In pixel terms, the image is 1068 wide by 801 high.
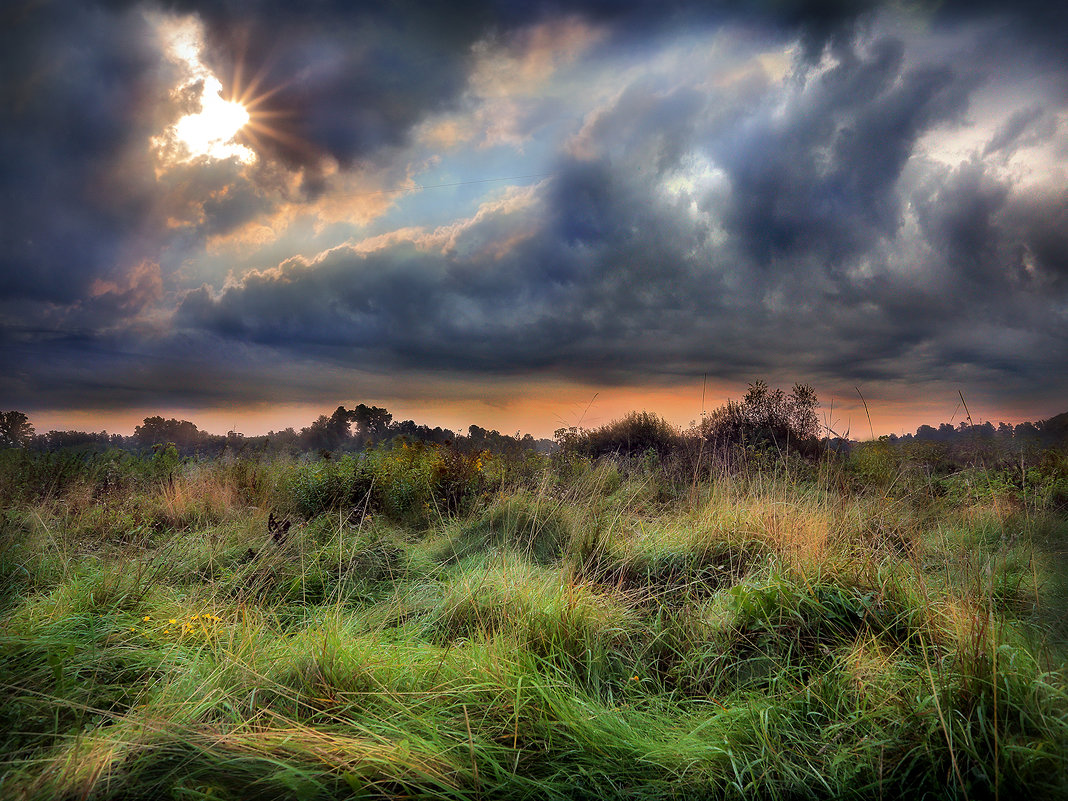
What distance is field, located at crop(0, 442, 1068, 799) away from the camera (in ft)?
6.28

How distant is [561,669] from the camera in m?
2.78

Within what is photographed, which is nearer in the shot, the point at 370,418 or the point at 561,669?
the point at 561,669

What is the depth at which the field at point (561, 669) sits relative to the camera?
192 centimetres

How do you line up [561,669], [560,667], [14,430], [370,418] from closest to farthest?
[561,669]
[560,667]
[14,430]
[370,418]

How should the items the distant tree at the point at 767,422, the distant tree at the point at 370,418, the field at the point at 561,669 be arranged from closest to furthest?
the field at the point at 561,669, the distant tree at the point at 767,422, the distant tree at the point at 370,418

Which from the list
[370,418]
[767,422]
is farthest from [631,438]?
[370,418]

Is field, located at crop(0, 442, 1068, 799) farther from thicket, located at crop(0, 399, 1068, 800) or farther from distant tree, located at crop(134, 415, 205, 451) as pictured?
distant tree, located at crop(134, 415, 205, 451)

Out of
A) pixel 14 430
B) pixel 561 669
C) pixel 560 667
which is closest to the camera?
pixel 561 669

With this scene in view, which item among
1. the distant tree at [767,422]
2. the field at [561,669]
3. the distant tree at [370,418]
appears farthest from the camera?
the distant tree at [370,418]

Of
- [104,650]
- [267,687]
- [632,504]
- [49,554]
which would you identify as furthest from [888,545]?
[49,554]

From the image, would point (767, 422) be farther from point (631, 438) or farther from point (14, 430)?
point (14, 430)

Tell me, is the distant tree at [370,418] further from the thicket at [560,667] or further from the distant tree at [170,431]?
the thicket at [560,667]

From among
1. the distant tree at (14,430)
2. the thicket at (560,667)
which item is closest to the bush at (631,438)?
the thicket at (560,667)

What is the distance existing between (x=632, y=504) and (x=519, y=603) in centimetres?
419
